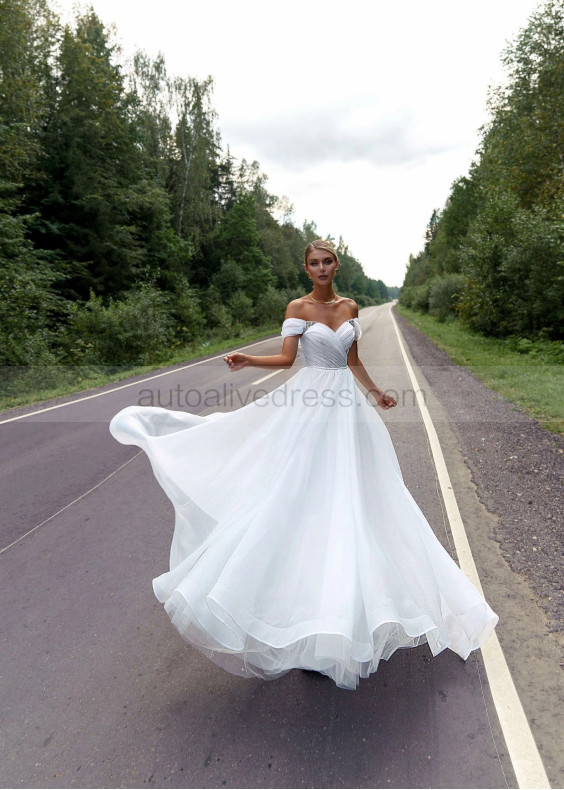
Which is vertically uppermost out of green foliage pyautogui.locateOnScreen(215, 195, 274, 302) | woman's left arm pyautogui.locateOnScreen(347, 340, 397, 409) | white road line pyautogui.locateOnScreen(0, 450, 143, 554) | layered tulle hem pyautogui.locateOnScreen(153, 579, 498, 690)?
green foliage pyautogui.locateOnScreen(215, 195, 274, 302)

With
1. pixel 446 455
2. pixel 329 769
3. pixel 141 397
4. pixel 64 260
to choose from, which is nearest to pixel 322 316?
pixel 329 769

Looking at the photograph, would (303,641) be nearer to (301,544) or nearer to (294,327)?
(301,544)

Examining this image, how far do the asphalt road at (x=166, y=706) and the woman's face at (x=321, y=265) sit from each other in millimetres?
2286

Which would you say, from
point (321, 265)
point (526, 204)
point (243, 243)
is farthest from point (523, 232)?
point (243, 243)

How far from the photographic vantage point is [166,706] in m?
2.45

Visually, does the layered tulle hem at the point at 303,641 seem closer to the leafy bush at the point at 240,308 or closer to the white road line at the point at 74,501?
the white road line at the point at 74,501

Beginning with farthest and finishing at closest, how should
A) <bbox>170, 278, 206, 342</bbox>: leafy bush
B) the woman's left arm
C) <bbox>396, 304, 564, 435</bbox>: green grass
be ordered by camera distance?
<bbox>170, 278, 206, 342</bbox>: leafy bush → <bbox>396, 304, 564, 435</bbox>: green grass → the woman's left arm

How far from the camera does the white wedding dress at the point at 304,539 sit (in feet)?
7.20

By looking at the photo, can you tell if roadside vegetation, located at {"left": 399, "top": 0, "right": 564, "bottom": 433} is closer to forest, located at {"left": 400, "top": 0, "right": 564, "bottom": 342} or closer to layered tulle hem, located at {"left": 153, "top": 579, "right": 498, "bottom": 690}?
forest, located at {"left": 400, "top": 0, "right": 564, "bottom": 342}

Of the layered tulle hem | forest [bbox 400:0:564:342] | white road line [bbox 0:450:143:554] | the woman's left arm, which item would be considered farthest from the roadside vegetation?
the layered tulle hem

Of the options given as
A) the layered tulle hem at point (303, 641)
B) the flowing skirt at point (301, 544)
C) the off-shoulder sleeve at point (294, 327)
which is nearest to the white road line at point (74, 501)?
the flowing skirt at point (301, 544)

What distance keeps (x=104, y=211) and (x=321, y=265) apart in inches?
935

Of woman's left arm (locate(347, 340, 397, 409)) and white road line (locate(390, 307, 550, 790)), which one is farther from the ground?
woman's left arm (locate(347, 340, 397, 409))

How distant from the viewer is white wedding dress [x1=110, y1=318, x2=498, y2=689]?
2195mm
